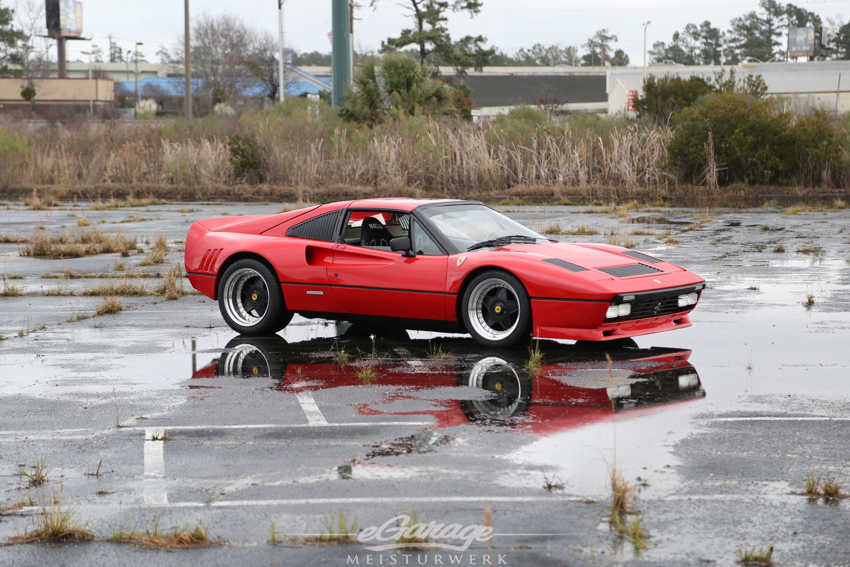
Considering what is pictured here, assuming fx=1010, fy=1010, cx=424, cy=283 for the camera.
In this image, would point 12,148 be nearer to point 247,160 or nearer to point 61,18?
point 247,160

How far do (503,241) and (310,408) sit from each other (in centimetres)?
292

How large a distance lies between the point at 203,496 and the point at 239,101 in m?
83.7

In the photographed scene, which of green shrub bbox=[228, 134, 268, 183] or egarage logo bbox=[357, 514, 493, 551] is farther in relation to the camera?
green shrub bbox=[228, 134, 268, 183]

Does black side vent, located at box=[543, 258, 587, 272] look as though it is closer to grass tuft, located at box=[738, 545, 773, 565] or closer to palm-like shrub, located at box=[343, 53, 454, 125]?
grass tuft, located at box=[738, 545, 773, 565]

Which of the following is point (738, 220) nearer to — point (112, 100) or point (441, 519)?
point (441, 519)

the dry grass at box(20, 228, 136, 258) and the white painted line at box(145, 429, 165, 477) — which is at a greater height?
the dry grass at box(20, 228, 136, 258)

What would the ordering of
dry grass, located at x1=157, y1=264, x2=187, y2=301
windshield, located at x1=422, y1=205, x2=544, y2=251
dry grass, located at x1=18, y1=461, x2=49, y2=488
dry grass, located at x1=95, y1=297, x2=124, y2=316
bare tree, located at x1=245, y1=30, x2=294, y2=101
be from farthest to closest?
bare tree, located at x1=245, y1=30, x2=294, y2=101 → dry grass, located at x1=157, y1=264, x2=187, y2=301 → dry grass, located at x1=95, y1=297, x2=124, y2=316 → windshield, located at x1=422, y1=205, x2=544, y2=251 → dry grass, located at x1=18, y1=461, x2=49, y2=488

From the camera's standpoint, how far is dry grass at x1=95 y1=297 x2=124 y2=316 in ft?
34.4

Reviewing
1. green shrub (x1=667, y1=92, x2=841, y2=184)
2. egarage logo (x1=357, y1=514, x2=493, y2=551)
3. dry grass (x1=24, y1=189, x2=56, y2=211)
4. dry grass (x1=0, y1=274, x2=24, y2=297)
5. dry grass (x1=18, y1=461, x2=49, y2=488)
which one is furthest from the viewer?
green shrub (x1=667, y1=92, x2=841, y2=184)

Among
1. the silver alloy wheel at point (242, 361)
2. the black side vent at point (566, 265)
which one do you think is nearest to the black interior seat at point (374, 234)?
the silver alloy wheel at point (242, 361)

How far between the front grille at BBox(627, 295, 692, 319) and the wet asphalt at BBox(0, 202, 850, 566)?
30 centimetres

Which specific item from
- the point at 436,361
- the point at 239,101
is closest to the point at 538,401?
the point at 436,361

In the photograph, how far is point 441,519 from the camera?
413 cm

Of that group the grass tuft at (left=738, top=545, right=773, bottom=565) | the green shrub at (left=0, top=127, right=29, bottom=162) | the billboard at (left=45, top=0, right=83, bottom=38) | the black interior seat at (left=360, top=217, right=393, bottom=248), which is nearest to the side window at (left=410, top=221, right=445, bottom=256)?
the black interior seat at (left=360, top=217, right=393, bottom=248)
